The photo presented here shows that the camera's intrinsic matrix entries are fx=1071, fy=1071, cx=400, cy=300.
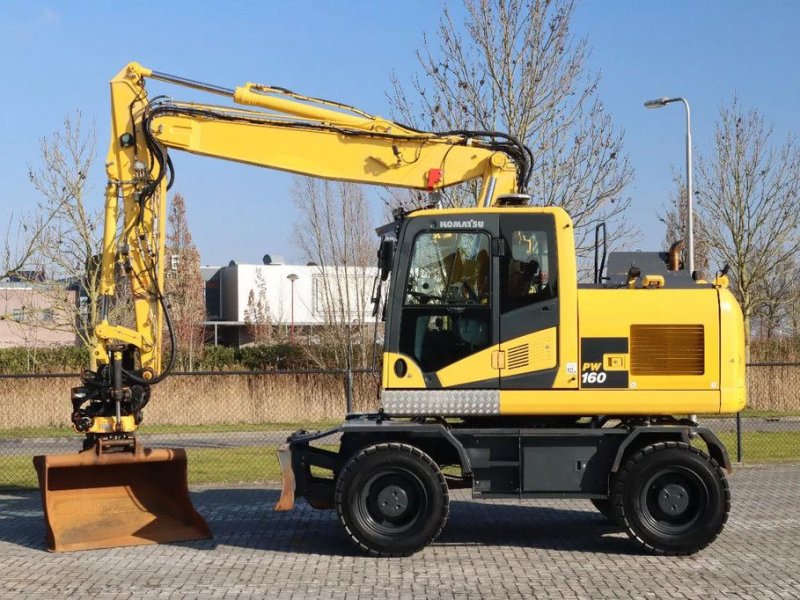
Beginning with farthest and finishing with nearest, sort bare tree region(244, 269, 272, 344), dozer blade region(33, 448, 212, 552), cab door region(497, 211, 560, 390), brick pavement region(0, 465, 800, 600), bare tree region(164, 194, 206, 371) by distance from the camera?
bare tree region(244, 269, 272, 344), bare tree region(164, 194, 206, 371), dozer blade region(33, 448, 212, 552), cab door region(497, 211, 560, 390), brick pavement region(0, 465, 800, 600)

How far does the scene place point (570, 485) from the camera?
1005 centimetres

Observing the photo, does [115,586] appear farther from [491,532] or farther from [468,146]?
[468,146]

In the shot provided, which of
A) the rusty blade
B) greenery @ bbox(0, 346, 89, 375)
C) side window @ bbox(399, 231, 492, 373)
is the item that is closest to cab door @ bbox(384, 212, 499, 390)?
side window @ bbox(399, 231, 492, 373)

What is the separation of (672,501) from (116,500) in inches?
214

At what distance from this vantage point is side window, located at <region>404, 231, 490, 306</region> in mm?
10109

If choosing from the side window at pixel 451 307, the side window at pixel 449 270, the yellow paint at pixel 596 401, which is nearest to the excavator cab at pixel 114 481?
the side window at pixel 451 307

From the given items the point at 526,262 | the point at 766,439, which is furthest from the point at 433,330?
the point at 766,439

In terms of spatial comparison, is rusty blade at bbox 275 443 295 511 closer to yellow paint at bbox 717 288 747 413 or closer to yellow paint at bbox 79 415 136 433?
yellow paint at bbox 79 415 136 433

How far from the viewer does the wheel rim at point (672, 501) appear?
9930 millimetres

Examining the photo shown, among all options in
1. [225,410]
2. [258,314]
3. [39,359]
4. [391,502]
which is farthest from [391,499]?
[258,314]

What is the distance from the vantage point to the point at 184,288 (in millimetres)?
42125

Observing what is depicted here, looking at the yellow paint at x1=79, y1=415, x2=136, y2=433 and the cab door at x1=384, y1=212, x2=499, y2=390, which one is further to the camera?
the yellow paint at x1=79, y1=415, x2=136, y2=433

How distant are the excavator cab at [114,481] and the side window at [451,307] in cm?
282

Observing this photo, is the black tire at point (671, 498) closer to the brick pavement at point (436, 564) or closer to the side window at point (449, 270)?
the brick pavement at point (436, 564)
